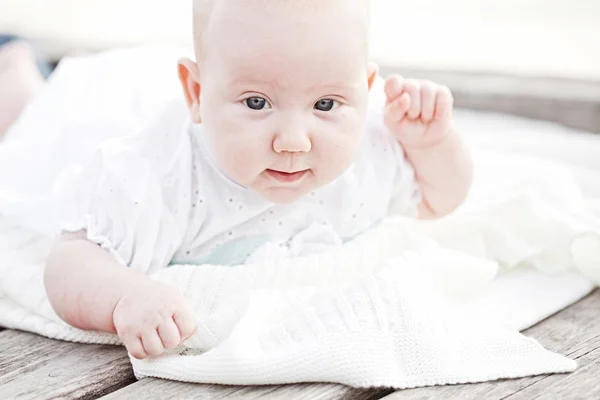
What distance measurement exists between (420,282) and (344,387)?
24cm

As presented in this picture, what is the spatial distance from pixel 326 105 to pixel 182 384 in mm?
402

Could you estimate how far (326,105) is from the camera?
1266 millimetres

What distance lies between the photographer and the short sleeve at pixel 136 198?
1376 millimetres

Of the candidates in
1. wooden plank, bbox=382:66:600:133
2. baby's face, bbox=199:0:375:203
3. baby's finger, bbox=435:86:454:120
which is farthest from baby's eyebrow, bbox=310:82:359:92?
wooden plank, bbox=382:66:600:133

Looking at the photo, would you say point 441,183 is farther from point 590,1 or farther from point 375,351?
point 590,1

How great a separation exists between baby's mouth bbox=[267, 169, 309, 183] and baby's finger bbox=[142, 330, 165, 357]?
0.27m

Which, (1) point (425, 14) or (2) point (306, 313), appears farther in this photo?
(1) point (425, 14)

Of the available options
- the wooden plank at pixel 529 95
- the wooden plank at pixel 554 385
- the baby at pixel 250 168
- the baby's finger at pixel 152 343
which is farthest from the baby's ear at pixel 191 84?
the wooden plank at pixel 529 95

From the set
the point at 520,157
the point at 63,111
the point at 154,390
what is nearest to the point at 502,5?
the point at 520,157

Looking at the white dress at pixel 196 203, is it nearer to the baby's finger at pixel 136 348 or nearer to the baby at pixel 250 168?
the baby at pixel 250 168

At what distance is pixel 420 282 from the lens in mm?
1323

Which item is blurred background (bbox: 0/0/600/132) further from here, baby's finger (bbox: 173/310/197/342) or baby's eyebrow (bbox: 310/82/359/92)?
baby's finger (bbox: 173/310/197/342)

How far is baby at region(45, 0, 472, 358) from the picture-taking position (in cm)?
122

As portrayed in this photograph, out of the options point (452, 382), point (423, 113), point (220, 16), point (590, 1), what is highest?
point (590, 1)
